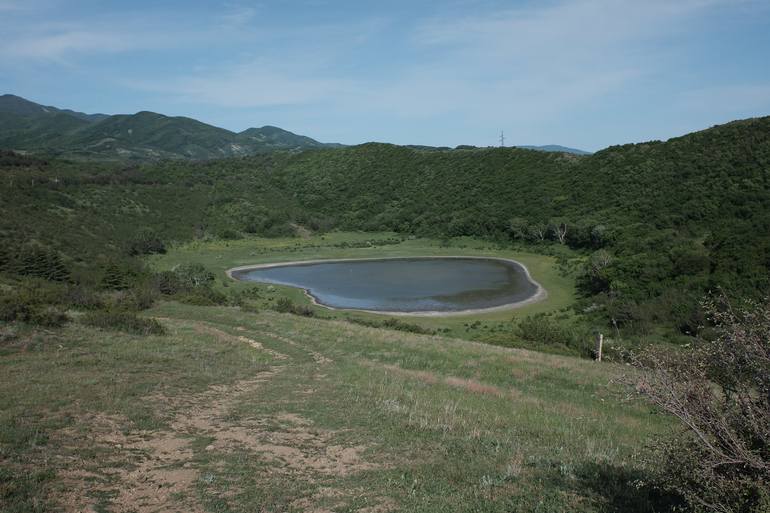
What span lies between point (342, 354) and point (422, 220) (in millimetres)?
76747

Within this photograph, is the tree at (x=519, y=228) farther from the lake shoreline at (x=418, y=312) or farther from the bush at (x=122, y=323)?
the bush at (x=122, y=323)

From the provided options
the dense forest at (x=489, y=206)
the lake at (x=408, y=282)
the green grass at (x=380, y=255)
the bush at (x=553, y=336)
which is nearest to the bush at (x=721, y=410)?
the green grass at (x=380, y=255)

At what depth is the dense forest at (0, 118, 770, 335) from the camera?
142 feet

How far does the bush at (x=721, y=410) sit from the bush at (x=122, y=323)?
62.0 ft

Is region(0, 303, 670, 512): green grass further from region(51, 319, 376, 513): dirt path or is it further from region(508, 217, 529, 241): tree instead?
region(508, 217, 529, 241): tree

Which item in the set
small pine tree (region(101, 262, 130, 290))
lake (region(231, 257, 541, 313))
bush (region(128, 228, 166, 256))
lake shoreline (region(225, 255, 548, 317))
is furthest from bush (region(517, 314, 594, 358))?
bush (region(128, 228, 166, 256))

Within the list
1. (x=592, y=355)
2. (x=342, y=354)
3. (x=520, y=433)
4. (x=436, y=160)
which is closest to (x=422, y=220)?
(x=436, y=160)

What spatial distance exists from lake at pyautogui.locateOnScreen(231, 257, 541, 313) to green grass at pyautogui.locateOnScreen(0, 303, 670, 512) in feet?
91.3

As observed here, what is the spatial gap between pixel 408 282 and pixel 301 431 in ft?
152

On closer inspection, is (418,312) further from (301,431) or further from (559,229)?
(559,229)

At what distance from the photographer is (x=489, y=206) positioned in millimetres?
91062

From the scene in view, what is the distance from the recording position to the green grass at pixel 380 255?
39250mm

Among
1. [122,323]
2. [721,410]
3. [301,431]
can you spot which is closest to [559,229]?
[122,323]

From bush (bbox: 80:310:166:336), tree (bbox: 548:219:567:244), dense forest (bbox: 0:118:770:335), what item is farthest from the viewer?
tree (bbox: 548:219:567:244)
